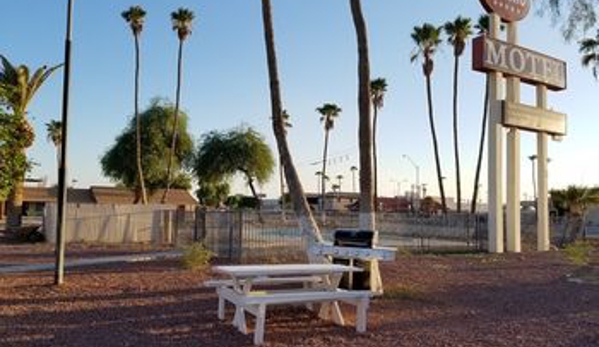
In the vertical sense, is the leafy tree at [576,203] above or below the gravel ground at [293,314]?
above

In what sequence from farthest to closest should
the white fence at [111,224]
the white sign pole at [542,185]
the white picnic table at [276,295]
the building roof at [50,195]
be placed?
the building roof at [50,195], the white sign pole at [542,185], the white fence at [111,224], the white picnic table at [276,295]

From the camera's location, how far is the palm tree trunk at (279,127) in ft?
45.9

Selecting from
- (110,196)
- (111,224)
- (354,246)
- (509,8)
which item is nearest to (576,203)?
(509,8)

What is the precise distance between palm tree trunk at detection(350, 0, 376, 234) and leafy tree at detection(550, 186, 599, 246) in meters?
22.4

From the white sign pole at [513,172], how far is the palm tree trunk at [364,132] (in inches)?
502

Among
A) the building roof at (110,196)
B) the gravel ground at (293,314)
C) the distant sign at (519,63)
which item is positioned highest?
the distant sign at (519,63)

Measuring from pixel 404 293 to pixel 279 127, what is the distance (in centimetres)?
426

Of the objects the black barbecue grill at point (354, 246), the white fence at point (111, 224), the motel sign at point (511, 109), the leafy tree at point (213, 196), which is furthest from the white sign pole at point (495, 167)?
the leafy tree at point (213, 196)

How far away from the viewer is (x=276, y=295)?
339 inches

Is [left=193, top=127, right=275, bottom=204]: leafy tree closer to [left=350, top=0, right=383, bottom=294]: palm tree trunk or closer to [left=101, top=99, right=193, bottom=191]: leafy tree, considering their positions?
[left=101, top=99, right=193, bottom=191]: leafy tree

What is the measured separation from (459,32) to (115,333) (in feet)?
147

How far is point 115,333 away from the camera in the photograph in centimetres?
859

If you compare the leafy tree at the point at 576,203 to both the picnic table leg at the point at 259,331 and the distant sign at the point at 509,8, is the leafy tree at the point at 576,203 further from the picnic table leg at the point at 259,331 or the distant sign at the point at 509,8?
the picnic table leg at the point at 259,331

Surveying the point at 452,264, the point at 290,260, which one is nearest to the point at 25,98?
the point at 290,260
